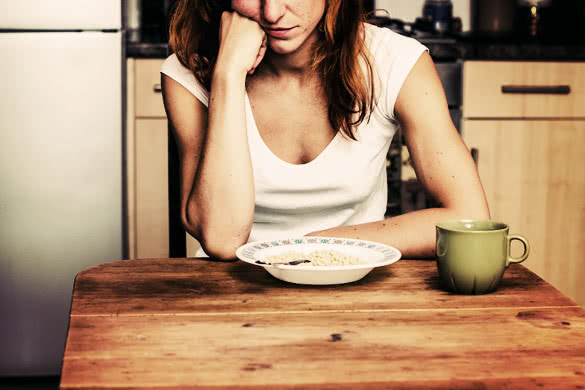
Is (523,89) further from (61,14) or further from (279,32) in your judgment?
(61,14)

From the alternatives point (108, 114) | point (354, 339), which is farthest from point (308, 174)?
A: point (108, 114)

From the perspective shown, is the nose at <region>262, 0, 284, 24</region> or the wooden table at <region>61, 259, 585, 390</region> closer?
the wooden table at <region>61, 259, 585, 390</region>

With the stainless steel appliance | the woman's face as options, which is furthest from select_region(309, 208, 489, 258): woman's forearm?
the stainless steel appliance

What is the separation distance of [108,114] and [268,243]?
135 centimetres

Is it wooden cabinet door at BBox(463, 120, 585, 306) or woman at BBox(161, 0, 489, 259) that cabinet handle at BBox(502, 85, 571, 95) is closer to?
wooden cabinet door at BBox(463, 120, 585, 306)

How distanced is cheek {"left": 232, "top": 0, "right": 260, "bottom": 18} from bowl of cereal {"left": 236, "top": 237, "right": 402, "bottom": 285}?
17.5 inches

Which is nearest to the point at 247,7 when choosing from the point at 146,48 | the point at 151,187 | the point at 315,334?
the point at 315,334

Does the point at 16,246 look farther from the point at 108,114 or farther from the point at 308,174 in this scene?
the point at 308,174

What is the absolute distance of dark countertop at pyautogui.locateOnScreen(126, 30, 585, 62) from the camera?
84.7 inches

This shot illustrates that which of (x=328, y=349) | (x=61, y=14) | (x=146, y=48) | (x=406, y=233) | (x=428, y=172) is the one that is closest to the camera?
(x=328, y=349)

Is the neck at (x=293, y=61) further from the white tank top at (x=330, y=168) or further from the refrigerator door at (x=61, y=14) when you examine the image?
the refrigerator door at (x=61, y=14)

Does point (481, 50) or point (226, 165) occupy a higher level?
point (481, 50)

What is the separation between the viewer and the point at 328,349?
569mm

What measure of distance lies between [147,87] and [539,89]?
1275mm
